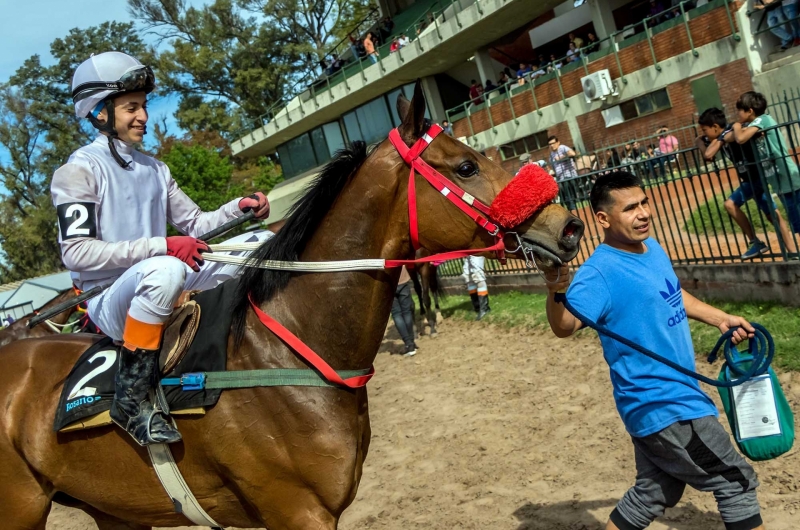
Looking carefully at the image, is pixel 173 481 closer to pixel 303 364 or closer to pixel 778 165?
pixel 303 364

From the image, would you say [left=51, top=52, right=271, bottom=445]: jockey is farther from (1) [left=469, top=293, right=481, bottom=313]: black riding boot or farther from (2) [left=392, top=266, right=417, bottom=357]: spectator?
(1) [left=469, top=293, right=481, bottom=313]: black riding boot

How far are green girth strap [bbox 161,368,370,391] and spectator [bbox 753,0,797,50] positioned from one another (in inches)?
625

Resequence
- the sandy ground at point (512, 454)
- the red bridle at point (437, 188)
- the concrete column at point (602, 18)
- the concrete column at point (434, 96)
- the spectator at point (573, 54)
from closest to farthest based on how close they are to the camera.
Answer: the red bridle at point (437, 188)
the sandy ground at point (512, 454)
the spectator at point (573, 54)
the concrete column at point (602, 18)
the concrete column at point (434, 96)

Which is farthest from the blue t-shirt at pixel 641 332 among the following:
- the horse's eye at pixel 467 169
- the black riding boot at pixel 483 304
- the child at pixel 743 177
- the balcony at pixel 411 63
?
the balcony at pixel 411 63

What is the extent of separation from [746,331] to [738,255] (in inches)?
191

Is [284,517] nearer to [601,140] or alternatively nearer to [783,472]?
[783,472]

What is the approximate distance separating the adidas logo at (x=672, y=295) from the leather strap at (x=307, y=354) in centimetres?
143

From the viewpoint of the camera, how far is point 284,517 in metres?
2.90

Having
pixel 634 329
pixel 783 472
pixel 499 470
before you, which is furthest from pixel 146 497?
pixel 783 472

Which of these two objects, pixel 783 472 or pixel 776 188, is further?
pixel 776 188

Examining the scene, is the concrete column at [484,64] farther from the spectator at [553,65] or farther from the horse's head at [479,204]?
the horse's head at [479,204]

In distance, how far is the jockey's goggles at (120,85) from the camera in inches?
128

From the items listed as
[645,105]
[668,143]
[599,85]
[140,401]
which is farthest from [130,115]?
[645,105]

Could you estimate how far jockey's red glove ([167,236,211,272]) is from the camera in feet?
9.86
